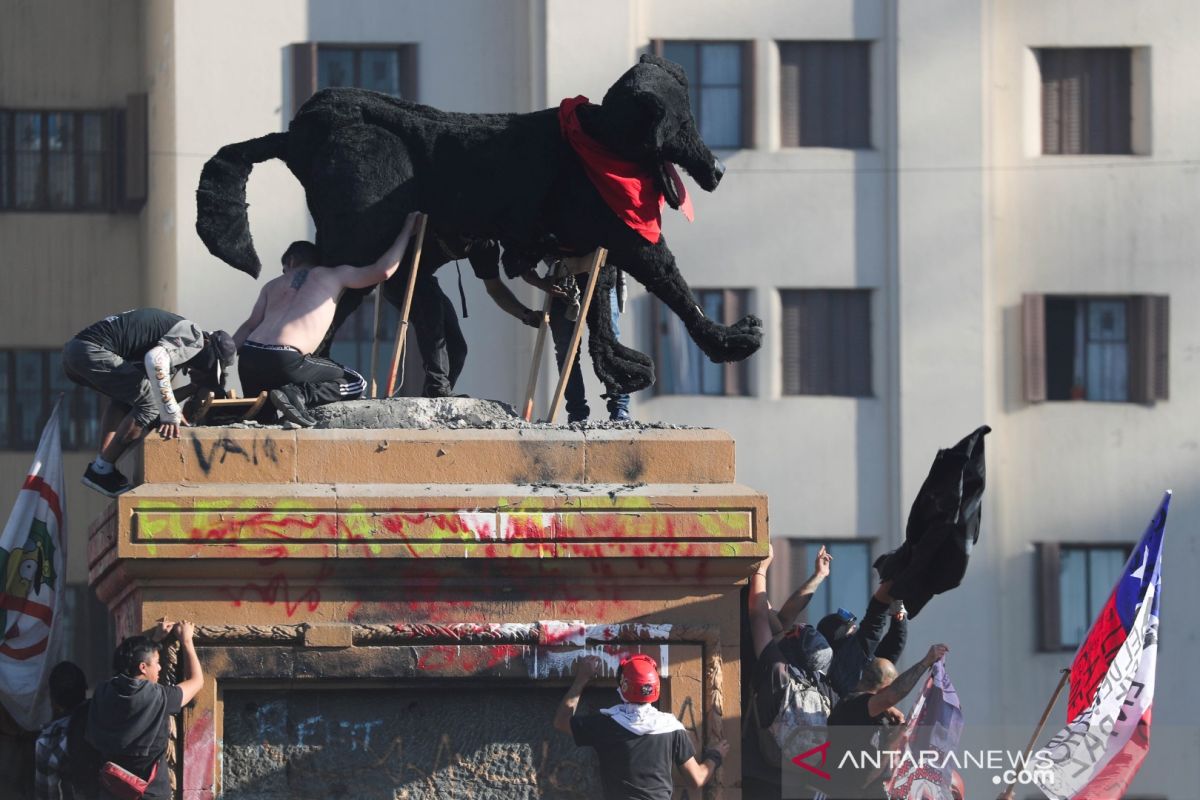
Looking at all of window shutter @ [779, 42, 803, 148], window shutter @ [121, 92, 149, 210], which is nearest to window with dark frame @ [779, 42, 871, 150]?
window shutter @ [779, 42, 803, 148]

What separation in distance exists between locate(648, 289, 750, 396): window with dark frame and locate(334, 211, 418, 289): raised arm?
17.7m

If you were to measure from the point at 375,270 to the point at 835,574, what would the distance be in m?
18.7

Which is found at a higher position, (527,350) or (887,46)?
(887,46)

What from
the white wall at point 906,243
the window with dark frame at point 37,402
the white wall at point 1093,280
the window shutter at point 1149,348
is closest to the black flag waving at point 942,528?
the white wall at point 906,243

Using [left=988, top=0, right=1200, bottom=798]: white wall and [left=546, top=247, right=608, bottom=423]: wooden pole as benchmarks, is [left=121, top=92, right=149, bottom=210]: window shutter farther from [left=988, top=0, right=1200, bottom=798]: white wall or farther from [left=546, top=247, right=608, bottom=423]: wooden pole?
[left=546, top=247, right=608, bottom=423]: wooden pole

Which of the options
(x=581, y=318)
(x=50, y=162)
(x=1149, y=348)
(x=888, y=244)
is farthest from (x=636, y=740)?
(x=50, y=162)

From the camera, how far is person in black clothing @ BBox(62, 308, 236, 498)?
13.7 metres

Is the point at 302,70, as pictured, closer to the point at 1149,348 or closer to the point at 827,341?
the point at 827,341

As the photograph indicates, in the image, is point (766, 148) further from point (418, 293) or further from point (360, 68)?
point (418, 293)

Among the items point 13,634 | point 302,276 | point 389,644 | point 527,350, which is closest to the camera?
point 389,644

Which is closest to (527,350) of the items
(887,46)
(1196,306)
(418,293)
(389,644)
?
(887,46)

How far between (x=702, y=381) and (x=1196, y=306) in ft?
19.8

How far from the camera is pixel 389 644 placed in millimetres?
13398

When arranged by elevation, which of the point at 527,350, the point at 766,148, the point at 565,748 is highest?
the point at 766,148
